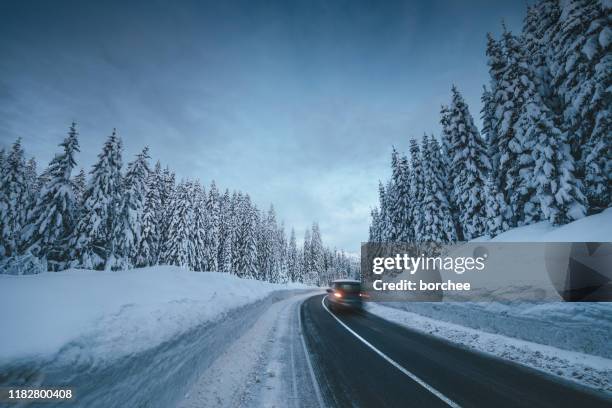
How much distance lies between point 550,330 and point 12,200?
4351 centimetres

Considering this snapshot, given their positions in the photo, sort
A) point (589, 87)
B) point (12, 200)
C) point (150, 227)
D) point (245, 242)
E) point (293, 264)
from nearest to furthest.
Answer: point (589, 87) < point (12, 200) < point (150, 227) < point (245, 242) < point (293, 264)

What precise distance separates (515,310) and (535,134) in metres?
13.0

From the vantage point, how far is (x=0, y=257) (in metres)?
28.0

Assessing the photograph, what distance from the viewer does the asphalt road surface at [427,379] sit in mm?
5203

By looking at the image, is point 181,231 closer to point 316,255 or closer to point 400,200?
point 400,200

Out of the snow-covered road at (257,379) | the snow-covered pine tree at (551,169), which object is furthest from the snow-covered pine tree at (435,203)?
the snow-covered road at (257,379)

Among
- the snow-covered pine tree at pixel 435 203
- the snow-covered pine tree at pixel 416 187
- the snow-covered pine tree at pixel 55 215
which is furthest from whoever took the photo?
the snow-covered pine tree at pixel 416 187

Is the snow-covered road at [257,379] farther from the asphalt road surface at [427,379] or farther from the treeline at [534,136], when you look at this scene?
the treeline at [534,136]

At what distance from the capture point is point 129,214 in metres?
30.0

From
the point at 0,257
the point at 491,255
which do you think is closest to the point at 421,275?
the point at 491,255

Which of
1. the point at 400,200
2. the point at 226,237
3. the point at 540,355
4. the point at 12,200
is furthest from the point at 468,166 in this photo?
the point at 12,200

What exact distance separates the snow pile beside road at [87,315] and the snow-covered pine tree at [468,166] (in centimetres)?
2663

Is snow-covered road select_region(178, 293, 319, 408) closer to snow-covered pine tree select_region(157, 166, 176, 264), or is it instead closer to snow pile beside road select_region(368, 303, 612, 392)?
snow pile beside road select_region(368, 303, 612, 392)

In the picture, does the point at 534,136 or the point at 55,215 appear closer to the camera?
the point at 534,136
